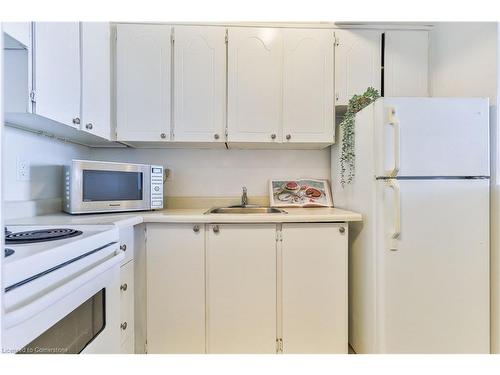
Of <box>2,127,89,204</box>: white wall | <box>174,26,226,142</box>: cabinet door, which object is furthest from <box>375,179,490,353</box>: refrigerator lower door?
<box>2,127,89,204</box>: white wall

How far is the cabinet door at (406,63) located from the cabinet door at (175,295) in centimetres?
178

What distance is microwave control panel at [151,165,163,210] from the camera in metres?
1.79

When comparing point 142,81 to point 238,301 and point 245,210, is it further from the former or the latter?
point 238,301

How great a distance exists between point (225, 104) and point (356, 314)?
165cm

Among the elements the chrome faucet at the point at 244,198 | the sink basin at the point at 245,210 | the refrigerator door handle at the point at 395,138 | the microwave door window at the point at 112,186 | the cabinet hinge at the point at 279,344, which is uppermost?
the refrigerator door handle at the point at 395,138

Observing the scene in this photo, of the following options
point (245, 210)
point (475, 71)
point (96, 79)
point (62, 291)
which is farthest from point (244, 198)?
point (475, 71)

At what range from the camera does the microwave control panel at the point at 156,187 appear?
1.79 metres

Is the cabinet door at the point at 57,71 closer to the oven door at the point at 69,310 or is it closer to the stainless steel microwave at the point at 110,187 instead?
the stainless steel microwave at the point at 110,187

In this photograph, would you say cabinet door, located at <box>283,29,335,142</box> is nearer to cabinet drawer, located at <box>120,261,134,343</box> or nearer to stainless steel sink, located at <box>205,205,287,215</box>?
stainless steel sink, located at <box>205,205,287,215</box>

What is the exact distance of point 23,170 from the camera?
1.40 meters

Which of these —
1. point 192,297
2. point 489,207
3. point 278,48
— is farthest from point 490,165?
point 192,297

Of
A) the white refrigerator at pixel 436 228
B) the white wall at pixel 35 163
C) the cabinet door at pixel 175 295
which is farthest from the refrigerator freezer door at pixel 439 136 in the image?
the white wall at pixel 35 163

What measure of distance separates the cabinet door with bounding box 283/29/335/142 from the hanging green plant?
0.14m

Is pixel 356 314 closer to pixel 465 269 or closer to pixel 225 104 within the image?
pixel 465 269
